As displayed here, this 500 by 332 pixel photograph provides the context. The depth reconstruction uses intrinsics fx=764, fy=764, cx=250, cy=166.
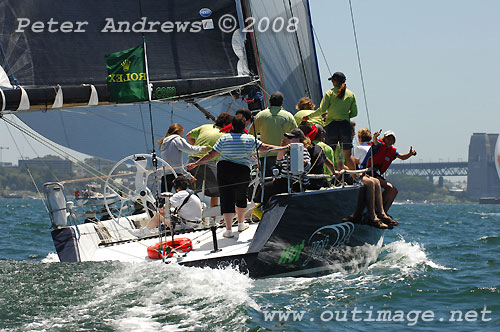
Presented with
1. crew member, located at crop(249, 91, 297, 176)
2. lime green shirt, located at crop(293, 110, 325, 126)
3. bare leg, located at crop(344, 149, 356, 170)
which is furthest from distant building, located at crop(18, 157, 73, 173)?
bare leg, located at crop(344, 149, 356, 170)

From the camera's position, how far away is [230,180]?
7828 mm

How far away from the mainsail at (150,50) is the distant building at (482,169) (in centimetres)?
10455

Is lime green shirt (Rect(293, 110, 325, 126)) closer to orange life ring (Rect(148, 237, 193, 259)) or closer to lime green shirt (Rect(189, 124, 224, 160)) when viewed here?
lime green shirt (Rect(189, 124, 224, 160))

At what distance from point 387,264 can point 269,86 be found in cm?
308

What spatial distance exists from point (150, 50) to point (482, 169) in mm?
115886

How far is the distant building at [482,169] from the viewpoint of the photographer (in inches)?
4424

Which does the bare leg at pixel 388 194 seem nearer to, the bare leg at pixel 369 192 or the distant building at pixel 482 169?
the bare leg at pixel 369 192

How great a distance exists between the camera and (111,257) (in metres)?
7.90

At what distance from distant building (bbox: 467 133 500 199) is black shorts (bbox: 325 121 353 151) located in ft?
345

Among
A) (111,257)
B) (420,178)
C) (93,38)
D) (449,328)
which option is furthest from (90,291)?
(420,178)

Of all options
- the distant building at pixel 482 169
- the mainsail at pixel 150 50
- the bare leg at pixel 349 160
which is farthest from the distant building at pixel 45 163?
the distant building at pixel 482 169

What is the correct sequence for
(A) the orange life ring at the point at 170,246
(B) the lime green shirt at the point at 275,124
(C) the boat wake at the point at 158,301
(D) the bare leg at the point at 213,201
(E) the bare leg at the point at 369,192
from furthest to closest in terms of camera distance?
(D) the bare leg at the point at 213,201 < (E) the bare leg at the point at 369,192 < (B) the lime green shirt at the point at 275,124 < (A) the orange life ring at the point at 170,246 < (C) the boat wake at the point at 158,301

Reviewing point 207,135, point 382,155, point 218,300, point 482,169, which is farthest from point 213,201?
point 482,169

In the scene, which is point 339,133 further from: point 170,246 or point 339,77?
point 170,246
